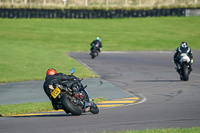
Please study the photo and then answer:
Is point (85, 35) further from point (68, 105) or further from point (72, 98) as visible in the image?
point (68, 105)

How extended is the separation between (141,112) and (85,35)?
126 ft

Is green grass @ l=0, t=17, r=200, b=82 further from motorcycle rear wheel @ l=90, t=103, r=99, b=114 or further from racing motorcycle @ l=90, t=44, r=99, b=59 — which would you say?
motorcycle rear wheel @ l=90, t=103, r=99, b=114

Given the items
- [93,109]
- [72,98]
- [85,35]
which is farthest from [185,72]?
[85,35]

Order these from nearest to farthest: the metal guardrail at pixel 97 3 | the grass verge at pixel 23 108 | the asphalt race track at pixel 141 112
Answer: the asphalt race track at pixel 141 112, the grass verge at pixel 23 108, the metal guardrail at pixel 97 3

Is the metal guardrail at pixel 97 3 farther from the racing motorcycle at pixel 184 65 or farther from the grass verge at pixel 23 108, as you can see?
the grass verge at pixel 23 108

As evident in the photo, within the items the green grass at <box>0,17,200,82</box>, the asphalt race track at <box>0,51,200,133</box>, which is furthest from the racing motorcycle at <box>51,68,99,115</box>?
the green grass at <box>0,17,200,82</box>

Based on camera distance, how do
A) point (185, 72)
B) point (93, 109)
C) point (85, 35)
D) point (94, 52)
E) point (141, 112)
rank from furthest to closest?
point (85, 35)
point (94, 52)
point (185, 72)
point (141, 112)
point (93, 109)

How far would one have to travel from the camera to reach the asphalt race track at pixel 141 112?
11.1 m

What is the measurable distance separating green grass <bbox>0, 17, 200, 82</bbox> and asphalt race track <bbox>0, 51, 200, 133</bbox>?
10816mm

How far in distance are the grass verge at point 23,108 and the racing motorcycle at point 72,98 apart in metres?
2.39

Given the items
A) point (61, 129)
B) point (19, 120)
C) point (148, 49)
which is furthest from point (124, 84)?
point (148, 49)

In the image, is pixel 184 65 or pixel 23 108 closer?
pixel 23 108

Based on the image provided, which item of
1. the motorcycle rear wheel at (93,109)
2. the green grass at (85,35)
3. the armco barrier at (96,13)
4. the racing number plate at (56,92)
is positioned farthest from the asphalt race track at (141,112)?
the armco barrier at (96,13)

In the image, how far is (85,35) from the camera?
51.2 meters
